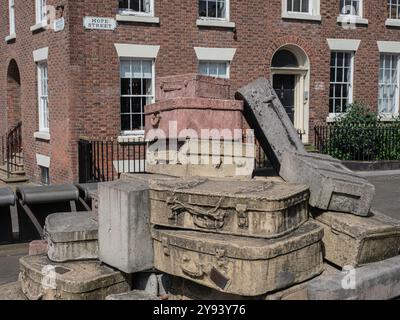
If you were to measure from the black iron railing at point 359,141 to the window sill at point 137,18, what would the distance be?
5389mm

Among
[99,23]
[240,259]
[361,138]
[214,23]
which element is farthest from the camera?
[361,138]

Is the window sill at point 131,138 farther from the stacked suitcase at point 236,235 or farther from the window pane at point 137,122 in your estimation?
the stacked suitcase at point 236,235

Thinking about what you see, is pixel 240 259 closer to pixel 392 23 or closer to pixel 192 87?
pixel 192 87

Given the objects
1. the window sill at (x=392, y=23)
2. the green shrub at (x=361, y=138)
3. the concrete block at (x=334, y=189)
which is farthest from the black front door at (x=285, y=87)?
the concrete block at (x=334, y=189)

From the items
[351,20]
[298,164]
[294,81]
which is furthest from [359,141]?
[298,164]

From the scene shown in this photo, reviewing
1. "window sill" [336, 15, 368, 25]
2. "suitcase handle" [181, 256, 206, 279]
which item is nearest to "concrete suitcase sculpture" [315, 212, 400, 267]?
"suitcase handle" [181, 256, 206, 279]

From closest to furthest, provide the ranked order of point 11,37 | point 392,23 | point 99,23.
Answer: point 99,23 < point 11,37 < point 392,23

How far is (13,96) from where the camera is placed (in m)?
16.7

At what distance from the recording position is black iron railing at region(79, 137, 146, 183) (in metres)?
12.1

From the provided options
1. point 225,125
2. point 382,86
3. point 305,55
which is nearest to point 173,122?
point 225,125

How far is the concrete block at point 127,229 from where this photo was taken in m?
5.13

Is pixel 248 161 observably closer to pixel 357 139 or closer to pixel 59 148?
pixel 59 148

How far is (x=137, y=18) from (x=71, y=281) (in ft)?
28.3

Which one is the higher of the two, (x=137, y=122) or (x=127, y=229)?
(x=137, y=122)
